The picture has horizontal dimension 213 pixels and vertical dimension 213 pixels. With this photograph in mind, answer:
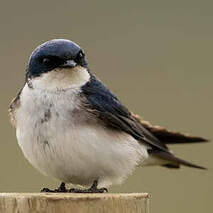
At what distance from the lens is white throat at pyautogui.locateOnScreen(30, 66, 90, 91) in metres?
4.18

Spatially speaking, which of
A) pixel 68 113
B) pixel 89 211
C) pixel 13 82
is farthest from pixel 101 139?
pixel 13 82

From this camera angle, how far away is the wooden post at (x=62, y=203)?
328cm

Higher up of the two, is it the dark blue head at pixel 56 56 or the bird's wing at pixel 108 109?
the dark blue head at pixel 56 56

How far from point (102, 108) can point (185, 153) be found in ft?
9.24

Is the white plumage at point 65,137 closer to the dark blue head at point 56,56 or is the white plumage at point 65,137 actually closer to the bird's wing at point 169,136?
the dark blue head at point 56,56

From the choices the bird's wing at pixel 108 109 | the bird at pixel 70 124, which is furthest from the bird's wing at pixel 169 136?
the bird at pixel 70 124

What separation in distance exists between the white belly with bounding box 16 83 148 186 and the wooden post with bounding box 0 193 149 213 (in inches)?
31.0

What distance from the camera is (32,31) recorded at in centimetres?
897

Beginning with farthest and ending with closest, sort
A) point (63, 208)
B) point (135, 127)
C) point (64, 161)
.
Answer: point (135, 127) → point (64, 161) → point (63, 208)

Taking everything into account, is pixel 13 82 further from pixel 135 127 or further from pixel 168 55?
pixel 135 127

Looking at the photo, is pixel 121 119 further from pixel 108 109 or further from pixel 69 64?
pixel 69 64

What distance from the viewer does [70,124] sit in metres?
4.13

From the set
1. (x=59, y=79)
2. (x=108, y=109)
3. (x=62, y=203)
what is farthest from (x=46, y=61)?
(x=62, y=203)

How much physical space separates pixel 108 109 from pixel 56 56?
16.5 inches
